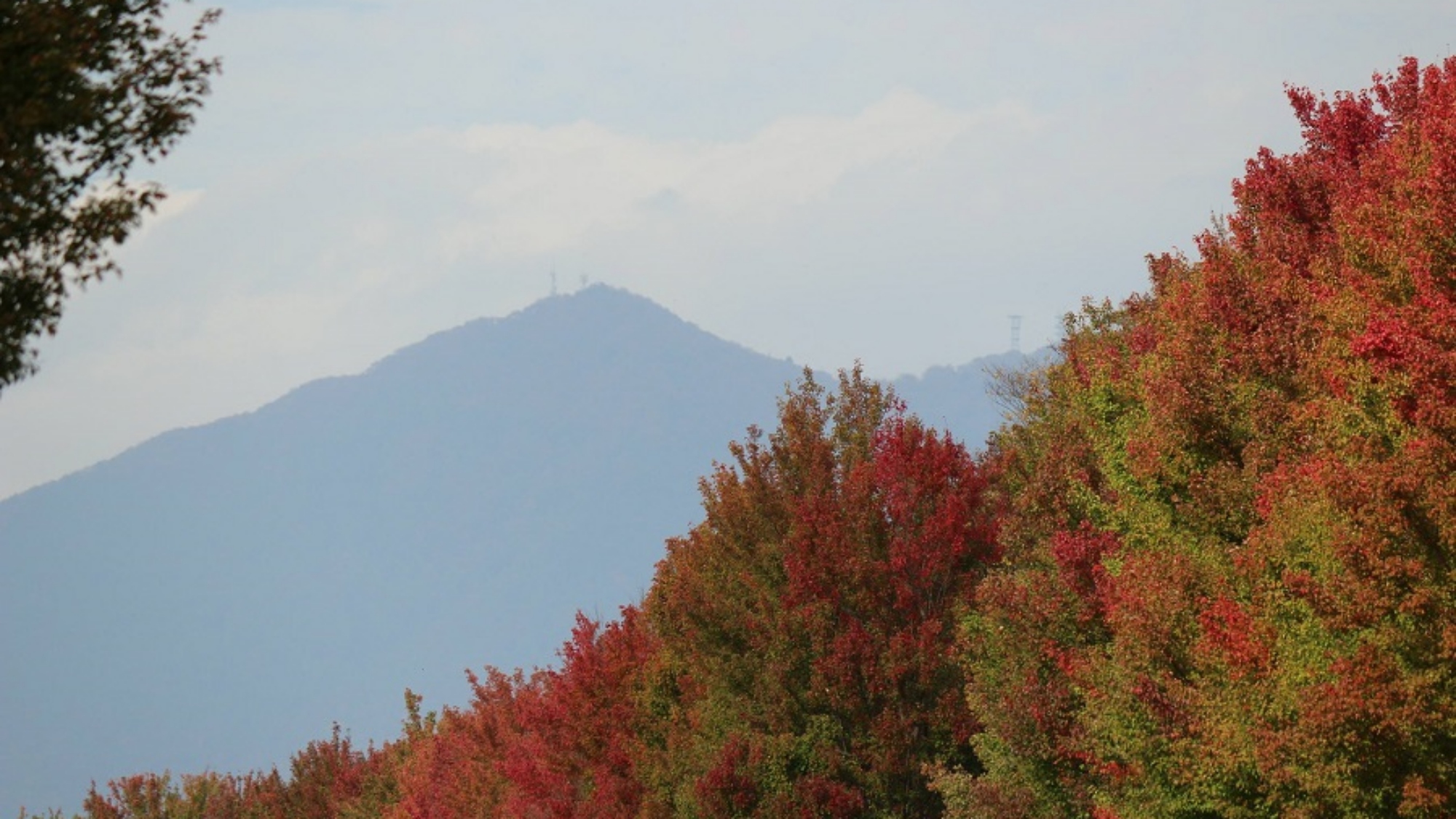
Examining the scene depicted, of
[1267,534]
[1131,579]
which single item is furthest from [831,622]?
[1267,534]

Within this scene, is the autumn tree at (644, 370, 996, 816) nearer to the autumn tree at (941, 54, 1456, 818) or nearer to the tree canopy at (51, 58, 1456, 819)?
the tree canopy at (51, 58, 1456, 819)

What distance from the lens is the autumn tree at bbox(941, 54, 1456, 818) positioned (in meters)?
16.5

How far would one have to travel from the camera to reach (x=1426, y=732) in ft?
53.2

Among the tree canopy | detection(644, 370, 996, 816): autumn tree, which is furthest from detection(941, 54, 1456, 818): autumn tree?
detection(644, 370, 996, 816): autumn tree

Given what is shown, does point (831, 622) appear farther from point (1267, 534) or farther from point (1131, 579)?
point (1267, 534)

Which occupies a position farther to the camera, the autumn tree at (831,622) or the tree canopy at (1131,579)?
the autumn tree at (831,622)

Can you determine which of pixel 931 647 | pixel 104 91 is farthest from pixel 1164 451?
pixel 104 91

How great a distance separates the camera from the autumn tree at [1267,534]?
16.5m

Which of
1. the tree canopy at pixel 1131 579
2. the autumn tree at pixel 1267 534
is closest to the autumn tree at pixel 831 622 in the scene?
the tree canopy at pixel 1131 579

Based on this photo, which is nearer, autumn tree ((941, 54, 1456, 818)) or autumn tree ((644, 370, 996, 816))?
autumn tree ((941, 54, 1456, 818))

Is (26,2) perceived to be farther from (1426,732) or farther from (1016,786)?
(1016,786)

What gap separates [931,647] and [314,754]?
66201mm

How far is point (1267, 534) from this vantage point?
1897cm

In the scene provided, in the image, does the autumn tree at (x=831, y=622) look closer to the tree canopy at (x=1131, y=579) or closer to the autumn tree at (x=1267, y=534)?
the tree canopy at (x=1131, y=579)
